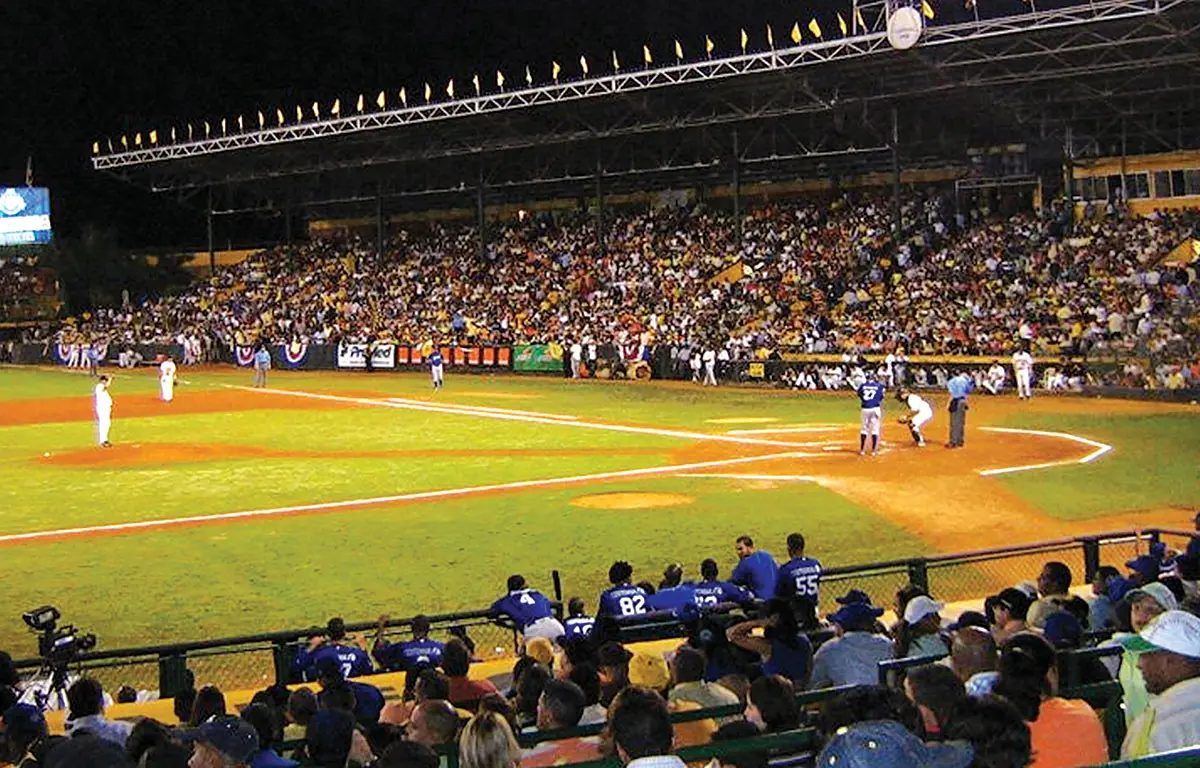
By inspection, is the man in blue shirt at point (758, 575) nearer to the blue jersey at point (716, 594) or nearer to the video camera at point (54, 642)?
the blue jersey at point (716, 594)

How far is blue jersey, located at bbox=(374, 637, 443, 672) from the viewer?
9.72m

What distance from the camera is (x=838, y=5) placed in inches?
2402

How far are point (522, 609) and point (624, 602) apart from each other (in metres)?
0.89

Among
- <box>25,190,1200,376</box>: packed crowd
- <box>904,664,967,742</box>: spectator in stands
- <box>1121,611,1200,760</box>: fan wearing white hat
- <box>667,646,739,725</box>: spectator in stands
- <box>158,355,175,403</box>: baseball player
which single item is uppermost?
<box>25,190,1200,376</box>: packed crowd

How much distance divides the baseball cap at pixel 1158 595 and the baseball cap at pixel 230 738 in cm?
484

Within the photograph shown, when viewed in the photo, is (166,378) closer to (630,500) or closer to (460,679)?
(630,500)

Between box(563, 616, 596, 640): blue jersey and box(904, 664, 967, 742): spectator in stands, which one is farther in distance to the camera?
box(563, 616, 596, 640): blue jersey

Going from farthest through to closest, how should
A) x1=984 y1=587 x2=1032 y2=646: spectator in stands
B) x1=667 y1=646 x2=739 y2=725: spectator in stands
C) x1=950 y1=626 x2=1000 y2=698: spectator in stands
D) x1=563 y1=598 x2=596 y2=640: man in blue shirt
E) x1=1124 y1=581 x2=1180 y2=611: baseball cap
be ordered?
x1=563 y1=598 x2=596 y2=640: man in blue shirt
x1=984 y1=587 x2=1032 y2=646: spectator in stands
x1=1124 y1=581 x2=1180 y2=611: baseball cap
x1=667 y1=646 x2=739 y2=725: spectator in stands
x1=950 y1=626 x2=1000 y2=698: spectator in stands

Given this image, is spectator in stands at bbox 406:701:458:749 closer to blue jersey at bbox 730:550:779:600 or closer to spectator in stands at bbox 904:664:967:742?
spectator in stands at bbox 904:664:967:742

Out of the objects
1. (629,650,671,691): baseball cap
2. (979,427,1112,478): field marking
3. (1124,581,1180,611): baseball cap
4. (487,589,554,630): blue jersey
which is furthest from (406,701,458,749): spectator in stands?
(979,427,1112,478): field marking

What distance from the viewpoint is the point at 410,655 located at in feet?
32.2

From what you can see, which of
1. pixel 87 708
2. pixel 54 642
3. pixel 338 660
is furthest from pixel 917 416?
pixel 87 708

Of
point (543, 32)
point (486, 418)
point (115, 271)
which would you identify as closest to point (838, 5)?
point (543, 32)

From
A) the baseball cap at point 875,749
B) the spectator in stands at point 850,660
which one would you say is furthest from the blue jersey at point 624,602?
the baseball cap at point 875,749
